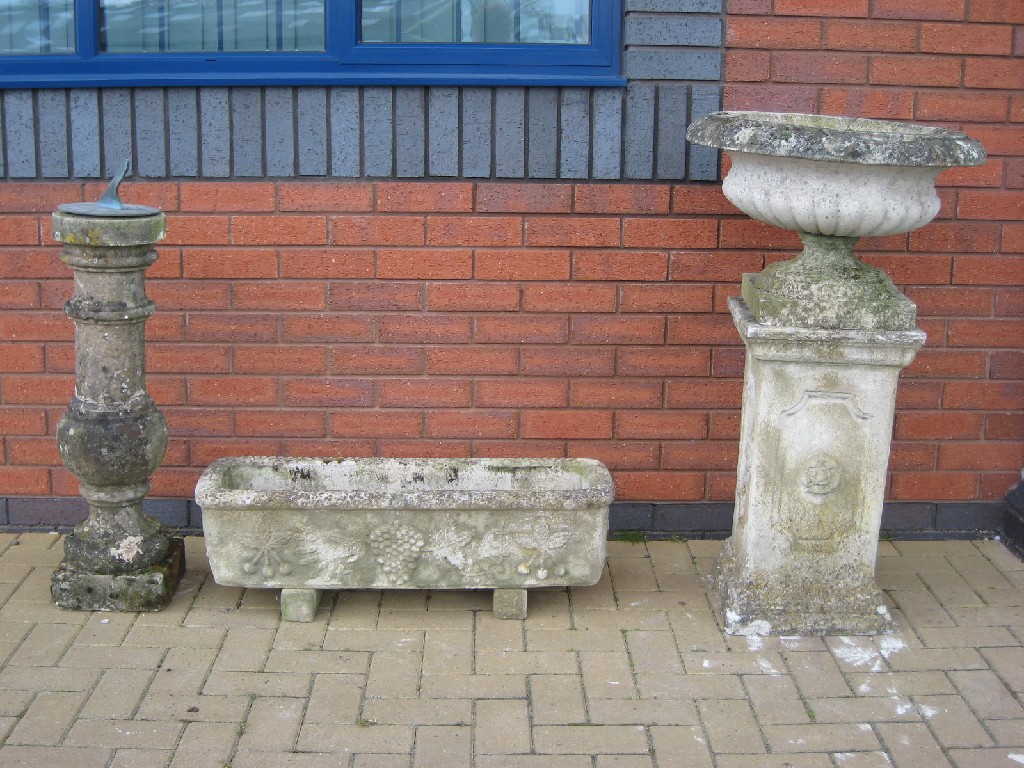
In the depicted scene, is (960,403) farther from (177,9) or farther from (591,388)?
(177,9)

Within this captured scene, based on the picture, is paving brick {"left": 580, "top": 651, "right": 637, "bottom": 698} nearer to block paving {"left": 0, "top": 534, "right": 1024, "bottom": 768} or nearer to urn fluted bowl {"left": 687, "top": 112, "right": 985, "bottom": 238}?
block paving {"left": 0, "top": 534, "right": 1024, "bottom": 768}

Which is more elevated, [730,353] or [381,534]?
[730,353]

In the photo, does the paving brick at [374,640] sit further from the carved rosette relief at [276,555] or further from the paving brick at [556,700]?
the paving brick at [556,700]

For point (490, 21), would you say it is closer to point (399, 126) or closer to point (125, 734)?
point (399, 126)

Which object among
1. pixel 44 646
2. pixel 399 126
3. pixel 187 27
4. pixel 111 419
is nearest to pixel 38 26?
pixel 187 27

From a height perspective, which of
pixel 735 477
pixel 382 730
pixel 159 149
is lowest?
pixel 382 730

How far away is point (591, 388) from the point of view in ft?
16.0

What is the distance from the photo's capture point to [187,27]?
15.5 feet

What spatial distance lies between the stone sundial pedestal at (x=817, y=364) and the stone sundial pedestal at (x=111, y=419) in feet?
6.17

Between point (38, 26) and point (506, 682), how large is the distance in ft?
9.58

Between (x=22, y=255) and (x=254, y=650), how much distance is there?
5.86 ft

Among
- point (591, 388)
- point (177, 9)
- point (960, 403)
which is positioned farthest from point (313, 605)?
point (960, 403)

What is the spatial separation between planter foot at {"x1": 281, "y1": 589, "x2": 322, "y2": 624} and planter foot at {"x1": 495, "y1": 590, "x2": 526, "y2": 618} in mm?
602

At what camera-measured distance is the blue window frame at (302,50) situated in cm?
461
